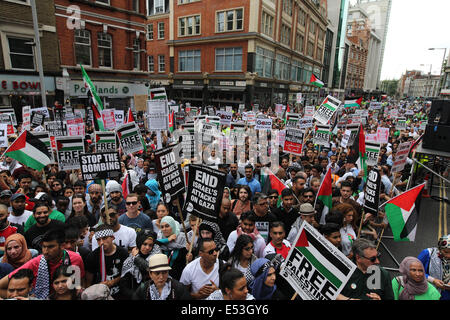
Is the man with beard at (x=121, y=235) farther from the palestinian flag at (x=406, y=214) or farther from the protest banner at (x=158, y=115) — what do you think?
the protest banner at (x=158, y=115)

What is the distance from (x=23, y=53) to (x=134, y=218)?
19787mm

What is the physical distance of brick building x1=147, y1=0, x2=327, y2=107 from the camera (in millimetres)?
31772

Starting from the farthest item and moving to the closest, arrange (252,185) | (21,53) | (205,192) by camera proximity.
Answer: (21,53)
(252,185)
(205,192)

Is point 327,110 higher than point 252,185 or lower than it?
higher

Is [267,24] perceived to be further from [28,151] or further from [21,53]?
[28,151]

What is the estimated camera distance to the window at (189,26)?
35281mm

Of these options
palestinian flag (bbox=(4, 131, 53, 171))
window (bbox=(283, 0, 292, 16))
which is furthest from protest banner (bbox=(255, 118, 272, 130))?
window (bbox=(283, 0, 292, 16))

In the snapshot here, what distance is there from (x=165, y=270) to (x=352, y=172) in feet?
22.4

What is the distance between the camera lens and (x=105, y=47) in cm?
2378

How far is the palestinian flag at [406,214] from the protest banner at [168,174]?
3.78m

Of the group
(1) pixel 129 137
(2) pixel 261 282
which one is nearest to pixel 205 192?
(2) pixel 261 282

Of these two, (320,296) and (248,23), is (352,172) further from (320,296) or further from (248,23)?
(248,23)

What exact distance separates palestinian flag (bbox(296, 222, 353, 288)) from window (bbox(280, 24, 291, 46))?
39.2 meters

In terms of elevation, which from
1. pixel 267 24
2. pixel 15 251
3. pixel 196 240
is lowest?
pixel 196 240
